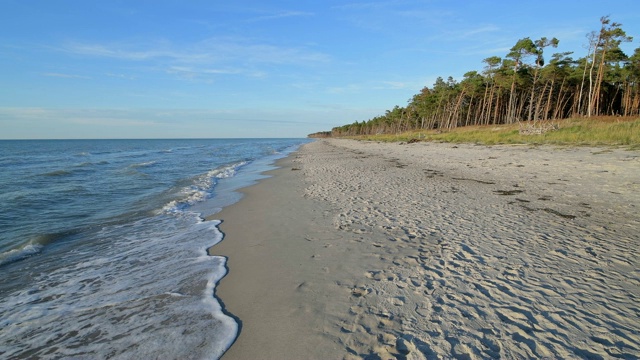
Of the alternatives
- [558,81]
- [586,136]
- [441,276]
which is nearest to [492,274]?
[441,276]

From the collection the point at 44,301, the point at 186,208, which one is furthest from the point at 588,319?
the point at 186,208

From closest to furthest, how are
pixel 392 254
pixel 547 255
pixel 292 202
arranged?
pixel 547 255
pixel 392 254
pixel 292 202

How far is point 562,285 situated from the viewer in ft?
12.6

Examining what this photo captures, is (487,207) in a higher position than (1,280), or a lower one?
higher

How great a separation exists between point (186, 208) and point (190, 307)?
7182 millimetres

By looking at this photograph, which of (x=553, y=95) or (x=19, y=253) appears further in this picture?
(x=553, y=95)

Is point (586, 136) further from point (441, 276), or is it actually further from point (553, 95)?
point (553, 95)

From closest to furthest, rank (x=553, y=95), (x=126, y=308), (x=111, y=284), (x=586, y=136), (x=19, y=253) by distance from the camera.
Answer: (x=126, y=308)
(x=111, y=284)
(x=19, y=253)
(x=586, y=136)
(x=553, y=95)

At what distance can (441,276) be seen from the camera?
425cm

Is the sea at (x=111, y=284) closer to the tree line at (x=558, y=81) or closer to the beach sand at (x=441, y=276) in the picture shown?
the beach sand at (x=441, y=276)

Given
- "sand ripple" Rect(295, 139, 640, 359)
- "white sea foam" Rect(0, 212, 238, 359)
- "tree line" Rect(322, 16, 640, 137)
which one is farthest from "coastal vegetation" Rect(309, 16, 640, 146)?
"white sea foam" Rect(0, 212, 238, 359)

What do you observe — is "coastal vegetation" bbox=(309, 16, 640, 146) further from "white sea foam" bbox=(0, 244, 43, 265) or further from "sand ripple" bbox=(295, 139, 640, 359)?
"white sea foam" bbox=(0, 244, 43, 265)

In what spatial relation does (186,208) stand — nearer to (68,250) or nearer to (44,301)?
(68,250)

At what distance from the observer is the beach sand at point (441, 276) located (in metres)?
2.97
